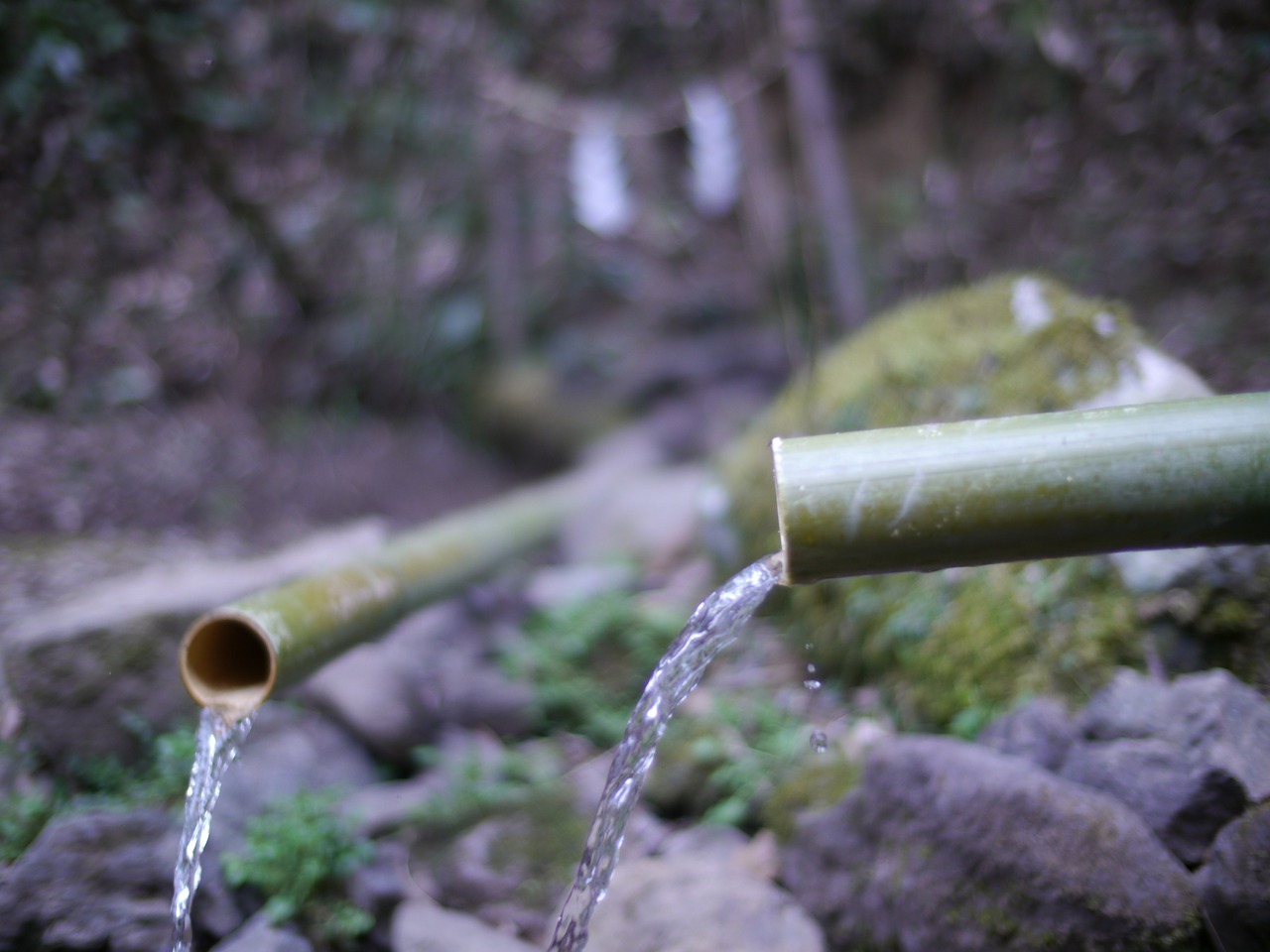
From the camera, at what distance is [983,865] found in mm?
1938

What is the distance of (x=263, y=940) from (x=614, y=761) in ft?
3.13

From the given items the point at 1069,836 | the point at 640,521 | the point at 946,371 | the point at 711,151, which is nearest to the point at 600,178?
the point at 711,151

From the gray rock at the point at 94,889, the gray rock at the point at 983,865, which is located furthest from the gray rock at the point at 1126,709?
the gray rock at the point at 94,889

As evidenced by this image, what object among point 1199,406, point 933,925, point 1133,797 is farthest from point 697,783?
point 1199,406

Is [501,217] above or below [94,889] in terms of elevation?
above

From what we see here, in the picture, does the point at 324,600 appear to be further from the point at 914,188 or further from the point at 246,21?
the point at 914,188

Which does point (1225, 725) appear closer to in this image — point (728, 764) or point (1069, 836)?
point (1069, 836)

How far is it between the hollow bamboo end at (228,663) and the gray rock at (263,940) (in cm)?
54

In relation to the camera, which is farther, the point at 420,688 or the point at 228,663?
the point at 420,688

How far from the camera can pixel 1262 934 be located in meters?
1.67

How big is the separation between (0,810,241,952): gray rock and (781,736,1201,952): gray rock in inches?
61.8

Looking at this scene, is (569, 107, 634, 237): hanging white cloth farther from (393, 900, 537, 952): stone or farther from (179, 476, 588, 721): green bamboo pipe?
(393, 900, 537, 952): stone

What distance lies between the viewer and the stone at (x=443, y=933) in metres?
2.15

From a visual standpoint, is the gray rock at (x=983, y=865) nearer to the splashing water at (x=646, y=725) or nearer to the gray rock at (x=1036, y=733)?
the gray rock at (x=1036, y=733)
